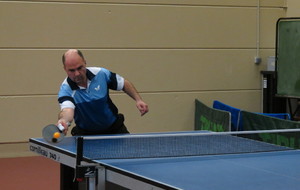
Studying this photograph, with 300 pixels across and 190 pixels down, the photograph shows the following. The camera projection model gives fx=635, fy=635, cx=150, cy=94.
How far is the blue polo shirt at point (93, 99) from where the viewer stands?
17.3ft

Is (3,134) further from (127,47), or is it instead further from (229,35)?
(229,35)

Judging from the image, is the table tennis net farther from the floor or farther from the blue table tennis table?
the floor

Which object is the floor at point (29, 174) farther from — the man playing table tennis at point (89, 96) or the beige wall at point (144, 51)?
the man playing table tennis at point (89, 96)

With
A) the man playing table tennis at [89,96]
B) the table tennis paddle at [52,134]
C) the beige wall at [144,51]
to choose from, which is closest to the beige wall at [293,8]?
the beige wall at [144,51]

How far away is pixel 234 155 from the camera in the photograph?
4258mm

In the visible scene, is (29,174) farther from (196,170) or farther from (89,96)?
(196,170)

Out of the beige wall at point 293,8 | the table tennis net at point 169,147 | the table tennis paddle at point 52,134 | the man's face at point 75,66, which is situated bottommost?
the table tennis net at point 169,147

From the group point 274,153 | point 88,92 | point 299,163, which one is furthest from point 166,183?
point 88,92

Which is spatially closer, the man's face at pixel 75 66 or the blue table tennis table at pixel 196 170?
the blue table tennis table at pixel 196 170

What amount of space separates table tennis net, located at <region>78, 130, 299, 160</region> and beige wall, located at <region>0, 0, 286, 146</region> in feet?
13.7

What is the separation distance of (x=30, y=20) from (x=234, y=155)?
5.28 metres

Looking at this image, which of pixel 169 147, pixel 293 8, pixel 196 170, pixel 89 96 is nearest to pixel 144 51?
pixel 293 8

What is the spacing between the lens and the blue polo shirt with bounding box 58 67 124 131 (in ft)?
17.3

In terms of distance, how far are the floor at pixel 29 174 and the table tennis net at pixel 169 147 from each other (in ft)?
8.10
